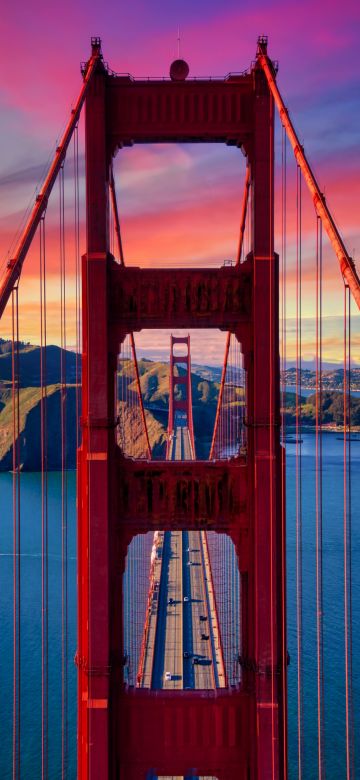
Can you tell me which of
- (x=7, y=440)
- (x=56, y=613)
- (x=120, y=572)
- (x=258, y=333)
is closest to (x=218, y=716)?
(x=120, y=572)

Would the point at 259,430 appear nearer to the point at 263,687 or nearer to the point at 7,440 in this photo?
the point at 263,687

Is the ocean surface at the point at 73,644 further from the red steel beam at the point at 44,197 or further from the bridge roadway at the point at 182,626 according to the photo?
the red steel beam at the point at 44,197

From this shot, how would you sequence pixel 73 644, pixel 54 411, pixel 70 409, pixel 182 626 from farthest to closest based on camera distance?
1. pixel 70 409
2. pixel 54 411
3. pixel 73 644
4. pixel 182 626

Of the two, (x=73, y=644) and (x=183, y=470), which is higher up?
(x=183, y=470)

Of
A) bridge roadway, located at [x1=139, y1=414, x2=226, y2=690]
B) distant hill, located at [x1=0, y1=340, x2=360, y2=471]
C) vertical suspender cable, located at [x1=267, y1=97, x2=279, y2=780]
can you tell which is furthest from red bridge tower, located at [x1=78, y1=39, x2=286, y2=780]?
distant hill, located at [x1=0, y1=340, x2=360, y2=471]

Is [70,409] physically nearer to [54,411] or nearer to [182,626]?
[54,411]

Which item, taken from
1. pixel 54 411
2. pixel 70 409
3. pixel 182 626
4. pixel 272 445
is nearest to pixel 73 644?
pixel 182 626
